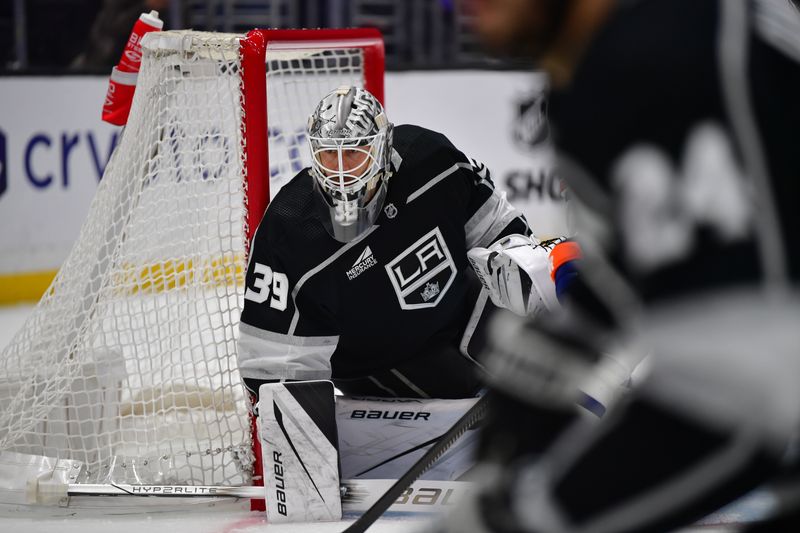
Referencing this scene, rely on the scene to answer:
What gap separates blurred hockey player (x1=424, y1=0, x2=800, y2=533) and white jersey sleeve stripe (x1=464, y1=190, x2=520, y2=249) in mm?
1931

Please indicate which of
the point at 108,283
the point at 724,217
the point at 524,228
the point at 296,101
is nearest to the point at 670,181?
the point at 724,217

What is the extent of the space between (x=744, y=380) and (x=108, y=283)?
224cm

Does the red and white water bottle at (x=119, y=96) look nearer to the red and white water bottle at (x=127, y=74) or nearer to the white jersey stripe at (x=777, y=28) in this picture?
the red and white water bottle at (x=127, y=74)

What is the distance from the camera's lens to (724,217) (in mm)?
625

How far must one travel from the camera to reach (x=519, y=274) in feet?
7.68

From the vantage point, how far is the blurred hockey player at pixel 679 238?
625 mm

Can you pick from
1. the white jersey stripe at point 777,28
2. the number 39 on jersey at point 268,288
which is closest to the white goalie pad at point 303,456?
the number 39 on jersey at point 268,288

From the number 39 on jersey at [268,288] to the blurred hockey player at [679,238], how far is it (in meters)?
1.72

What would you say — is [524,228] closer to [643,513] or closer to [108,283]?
[108,283]

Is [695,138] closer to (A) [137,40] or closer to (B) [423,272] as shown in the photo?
(B) [423,272]

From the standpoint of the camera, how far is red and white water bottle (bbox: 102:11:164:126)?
109 inches

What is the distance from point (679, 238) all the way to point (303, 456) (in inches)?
70.7

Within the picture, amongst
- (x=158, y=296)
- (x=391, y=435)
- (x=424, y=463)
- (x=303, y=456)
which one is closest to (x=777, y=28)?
(x=424, y=463)

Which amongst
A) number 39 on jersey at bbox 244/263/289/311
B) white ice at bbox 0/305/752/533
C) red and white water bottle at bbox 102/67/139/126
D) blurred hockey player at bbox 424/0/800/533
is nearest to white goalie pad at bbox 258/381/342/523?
white ice at bbox 0/305/752/533
